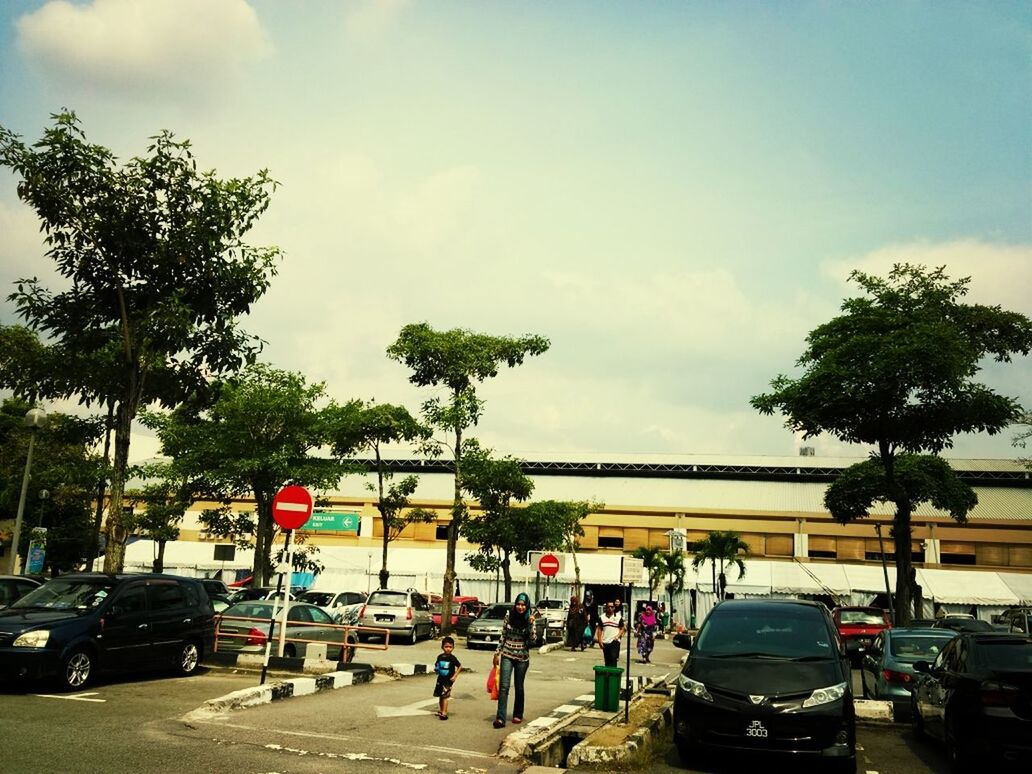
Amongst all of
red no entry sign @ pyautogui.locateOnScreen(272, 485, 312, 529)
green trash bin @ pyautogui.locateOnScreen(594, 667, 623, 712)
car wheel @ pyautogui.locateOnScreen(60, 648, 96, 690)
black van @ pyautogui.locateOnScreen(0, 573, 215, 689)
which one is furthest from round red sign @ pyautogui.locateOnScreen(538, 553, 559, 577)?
car wheel @ pyautogui.locateOnScreen(60, 648, 96, 690)

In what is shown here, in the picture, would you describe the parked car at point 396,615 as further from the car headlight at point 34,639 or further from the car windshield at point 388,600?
the car headlight at point 34,639

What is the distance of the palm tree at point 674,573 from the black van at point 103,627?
41.7m

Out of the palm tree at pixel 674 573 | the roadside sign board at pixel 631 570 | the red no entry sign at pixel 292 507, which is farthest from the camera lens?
the palm tree at pixel 674 573

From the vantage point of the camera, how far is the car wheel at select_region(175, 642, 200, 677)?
15608 millimetres

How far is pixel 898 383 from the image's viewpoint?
3216 centimetres

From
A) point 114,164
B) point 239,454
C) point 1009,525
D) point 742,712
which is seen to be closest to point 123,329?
point 114,164

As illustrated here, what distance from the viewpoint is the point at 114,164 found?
1777 centimetres

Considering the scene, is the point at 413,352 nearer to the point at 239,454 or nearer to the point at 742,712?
the point at 239,454

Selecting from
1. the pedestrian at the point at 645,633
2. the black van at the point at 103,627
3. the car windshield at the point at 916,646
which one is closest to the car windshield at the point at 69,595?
the black van at the point at 103,627

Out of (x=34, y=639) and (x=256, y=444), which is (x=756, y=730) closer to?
(x=34, y=639)

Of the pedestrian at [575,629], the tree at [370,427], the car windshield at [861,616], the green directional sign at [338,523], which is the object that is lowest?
the pedestrian at [575,629]

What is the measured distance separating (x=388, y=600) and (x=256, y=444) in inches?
359

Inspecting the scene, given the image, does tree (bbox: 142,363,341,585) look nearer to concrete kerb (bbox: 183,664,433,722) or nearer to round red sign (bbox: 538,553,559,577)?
round red sign (bbox: 538,553,559,577)

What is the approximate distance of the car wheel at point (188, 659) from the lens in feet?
51.2
